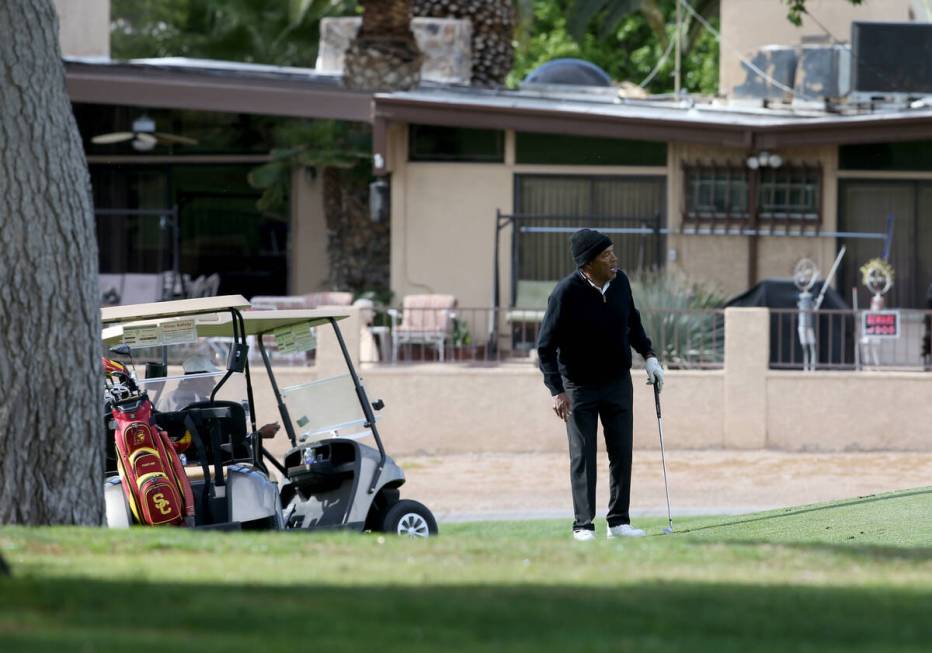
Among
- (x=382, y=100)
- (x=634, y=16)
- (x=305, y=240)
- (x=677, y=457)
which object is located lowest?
(x=677, y=457)

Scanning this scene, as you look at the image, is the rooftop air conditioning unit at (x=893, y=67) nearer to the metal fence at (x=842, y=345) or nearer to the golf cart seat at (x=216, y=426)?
the metal fence at (x=842, y=345)

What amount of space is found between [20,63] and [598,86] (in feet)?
51.6

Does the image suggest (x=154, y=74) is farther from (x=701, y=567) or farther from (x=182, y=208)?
(x=701, y=567)

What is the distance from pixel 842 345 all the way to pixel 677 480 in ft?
9.55

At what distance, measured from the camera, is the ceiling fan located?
800 inches

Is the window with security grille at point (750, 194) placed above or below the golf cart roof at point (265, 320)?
above

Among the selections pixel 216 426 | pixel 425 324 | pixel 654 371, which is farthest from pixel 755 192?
pixel 216 426

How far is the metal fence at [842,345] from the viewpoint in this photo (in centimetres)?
1521

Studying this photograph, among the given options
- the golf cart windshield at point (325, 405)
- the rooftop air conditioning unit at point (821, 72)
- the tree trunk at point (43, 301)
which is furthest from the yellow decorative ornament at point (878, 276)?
the tree trunk at point (43, 301)

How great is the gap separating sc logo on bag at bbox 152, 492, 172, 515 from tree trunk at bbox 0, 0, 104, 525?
1.98ft

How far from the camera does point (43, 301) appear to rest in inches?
276

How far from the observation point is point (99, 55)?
20.6m

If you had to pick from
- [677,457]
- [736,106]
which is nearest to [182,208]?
[736,106]

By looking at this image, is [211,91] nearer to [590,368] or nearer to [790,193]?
[790,193]
